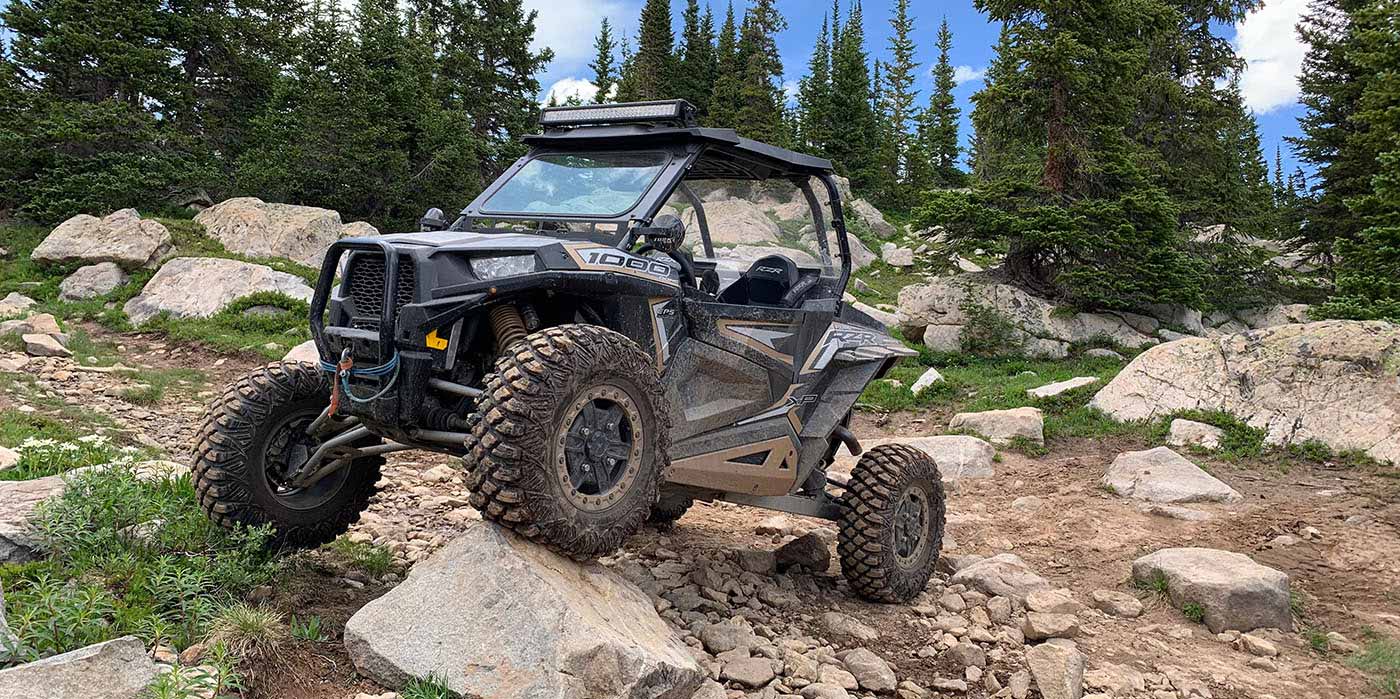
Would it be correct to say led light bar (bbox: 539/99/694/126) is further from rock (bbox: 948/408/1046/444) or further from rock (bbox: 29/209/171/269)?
rock (bbox: 29/209/171/269)

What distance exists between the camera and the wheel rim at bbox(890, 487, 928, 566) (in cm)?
632

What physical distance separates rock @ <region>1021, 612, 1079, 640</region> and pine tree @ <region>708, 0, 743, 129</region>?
4067 centimetres

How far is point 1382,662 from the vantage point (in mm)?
5531

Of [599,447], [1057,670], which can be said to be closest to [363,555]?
[599,447]

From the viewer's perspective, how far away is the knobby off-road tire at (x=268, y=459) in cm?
450

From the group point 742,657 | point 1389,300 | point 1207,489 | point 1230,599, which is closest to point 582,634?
point 742,657

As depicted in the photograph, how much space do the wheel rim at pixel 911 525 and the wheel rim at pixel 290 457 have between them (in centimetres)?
383

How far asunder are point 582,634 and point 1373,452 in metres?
11.1

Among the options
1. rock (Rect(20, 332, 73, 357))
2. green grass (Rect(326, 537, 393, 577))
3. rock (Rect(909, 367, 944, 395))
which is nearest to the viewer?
green grass (Rect(326, 537, 393, 577))

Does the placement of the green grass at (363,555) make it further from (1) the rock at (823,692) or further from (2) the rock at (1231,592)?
(2) the rock at (1231,592)

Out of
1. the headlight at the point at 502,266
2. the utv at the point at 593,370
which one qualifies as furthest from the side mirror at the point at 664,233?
the headlight at the point at 502,266

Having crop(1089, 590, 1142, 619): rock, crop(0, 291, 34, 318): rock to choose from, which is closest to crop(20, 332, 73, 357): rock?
crop(0, 291, 34, 318): rock

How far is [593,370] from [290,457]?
2154mm

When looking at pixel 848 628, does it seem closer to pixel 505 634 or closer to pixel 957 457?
pixel 505 634
